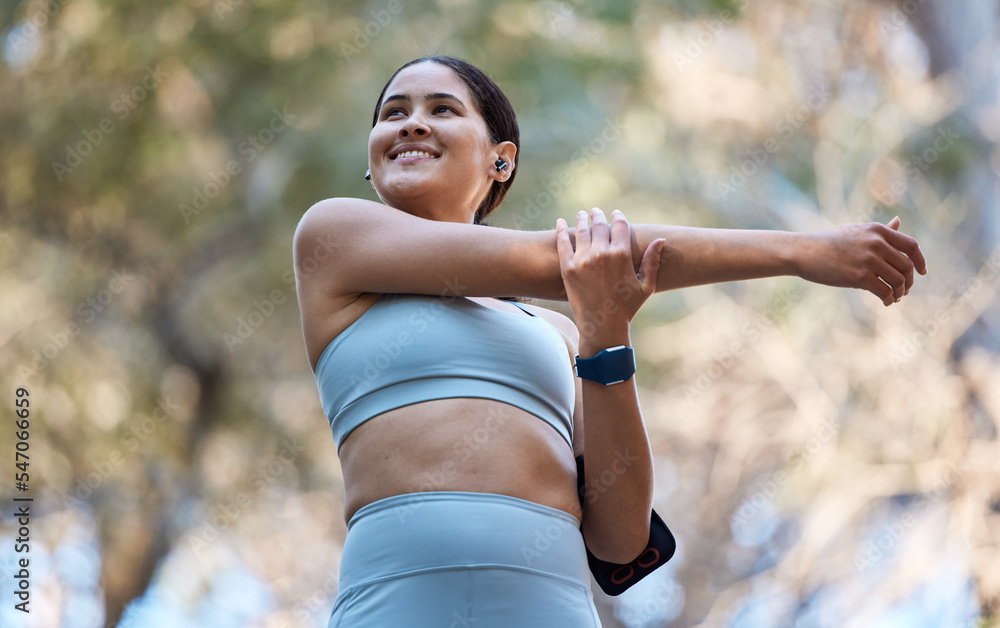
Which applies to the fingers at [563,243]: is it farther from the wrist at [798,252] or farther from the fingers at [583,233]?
the wrist at [798,252]

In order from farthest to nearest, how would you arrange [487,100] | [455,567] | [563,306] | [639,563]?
[563,306]
[487,100]
[639,563]
[455,567]

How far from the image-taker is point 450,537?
125cm

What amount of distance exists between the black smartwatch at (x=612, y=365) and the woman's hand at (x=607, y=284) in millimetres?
12

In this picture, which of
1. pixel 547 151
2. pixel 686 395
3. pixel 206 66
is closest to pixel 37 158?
pixel 206 66

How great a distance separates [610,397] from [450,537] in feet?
1.02

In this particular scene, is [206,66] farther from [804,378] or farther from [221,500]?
[804,378]

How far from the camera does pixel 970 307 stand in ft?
20.9

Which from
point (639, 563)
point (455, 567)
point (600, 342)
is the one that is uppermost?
point (600, 342)

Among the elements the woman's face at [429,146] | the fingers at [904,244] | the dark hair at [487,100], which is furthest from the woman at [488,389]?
the dark hair at [487,100]

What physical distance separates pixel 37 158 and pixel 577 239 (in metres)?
5.88

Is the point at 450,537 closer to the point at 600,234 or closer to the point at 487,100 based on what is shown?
the point at 600,234

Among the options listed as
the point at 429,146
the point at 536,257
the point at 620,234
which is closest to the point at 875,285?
the point at 620,234

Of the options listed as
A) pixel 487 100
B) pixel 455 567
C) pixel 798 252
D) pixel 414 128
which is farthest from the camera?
pixel 487 100

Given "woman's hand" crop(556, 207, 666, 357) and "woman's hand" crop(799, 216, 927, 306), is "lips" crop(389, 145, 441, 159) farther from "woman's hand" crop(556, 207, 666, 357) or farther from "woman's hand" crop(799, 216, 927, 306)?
"woman's hand" crop(799, 216, 927, 306)
